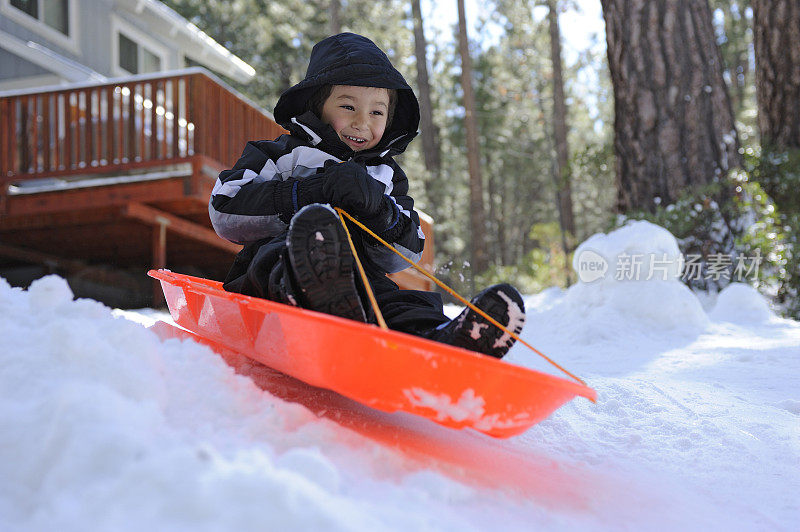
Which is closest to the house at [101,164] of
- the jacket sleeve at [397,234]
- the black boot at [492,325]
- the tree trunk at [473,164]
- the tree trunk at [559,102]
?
the tree trunk at [473,164]

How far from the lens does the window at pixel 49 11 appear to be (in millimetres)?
8828

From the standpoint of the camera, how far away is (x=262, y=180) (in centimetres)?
226

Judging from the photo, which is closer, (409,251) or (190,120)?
(409,251)

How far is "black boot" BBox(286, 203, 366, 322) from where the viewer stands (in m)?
1.69

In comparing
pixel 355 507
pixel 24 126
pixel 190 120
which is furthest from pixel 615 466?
pixel 24 126

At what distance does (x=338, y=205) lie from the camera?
80.8 inches

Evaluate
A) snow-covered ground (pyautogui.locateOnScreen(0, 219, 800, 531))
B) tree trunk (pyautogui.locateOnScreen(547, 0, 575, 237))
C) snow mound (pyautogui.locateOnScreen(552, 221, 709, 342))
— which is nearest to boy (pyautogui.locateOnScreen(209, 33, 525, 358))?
snow-covered ground (pyautogui.locateOnScreen(0, 219, 800, 531))

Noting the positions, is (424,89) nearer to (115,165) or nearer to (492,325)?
(115,165)

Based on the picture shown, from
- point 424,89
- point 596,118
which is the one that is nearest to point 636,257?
point 424,89

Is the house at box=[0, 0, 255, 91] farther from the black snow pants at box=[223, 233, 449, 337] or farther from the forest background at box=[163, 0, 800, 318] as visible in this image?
the black snow pants at box=[223, 233, 449, 337]

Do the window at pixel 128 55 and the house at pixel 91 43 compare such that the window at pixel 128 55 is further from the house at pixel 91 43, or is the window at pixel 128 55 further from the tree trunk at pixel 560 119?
the tree trunk at pixel 560 119

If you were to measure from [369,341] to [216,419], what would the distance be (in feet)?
1.18

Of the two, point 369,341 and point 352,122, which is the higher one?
point 352,122

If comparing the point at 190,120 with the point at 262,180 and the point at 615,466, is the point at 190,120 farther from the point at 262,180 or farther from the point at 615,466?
the point at 615,466
